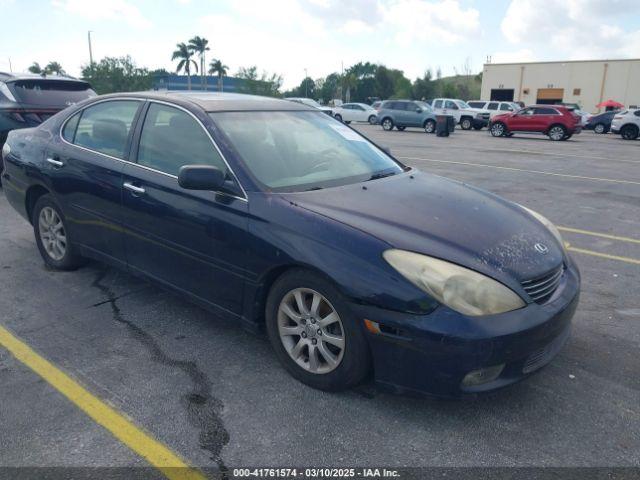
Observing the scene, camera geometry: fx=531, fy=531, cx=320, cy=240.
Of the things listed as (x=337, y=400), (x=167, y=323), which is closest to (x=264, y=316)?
(x=337, y=400)

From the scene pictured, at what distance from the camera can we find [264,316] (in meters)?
3.19

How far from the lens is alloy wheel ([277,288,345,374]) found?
2.81m

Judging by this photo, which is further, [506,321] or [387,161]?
[387,161]

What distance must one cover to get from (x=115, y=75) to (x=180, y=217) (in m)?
55.5

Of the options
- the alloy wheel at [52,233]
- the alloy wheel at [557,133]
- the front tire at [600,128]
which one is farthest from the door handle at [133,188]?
the front tire at [600,128]

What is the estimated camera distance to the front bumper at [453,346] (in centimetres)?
247

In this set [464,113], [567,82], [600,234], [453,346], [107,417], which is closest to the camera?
[453,346]

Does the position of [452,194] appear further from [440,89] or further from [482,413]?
[440,89]

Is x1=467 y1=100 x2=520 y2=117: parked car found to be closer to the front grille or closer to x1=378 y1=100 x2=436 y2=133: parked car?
x1=378 y1=100 x2=436 y2=133: parked car

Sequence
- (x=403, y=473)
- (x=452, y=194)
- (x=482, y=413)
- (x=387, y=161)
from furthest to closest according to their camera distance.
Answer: (x=387, y=161), (x=452, y=194), (x=482, y=413), (x=403, y=473)

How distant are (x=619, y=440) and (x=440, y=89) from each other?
3298 inches

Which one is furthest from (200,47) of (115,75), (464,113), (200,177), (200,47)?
(200,177)

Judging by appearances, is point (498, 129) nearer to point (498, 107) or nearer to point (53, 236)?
point (498, 107)

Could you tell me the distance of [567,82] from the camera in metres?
51.0
